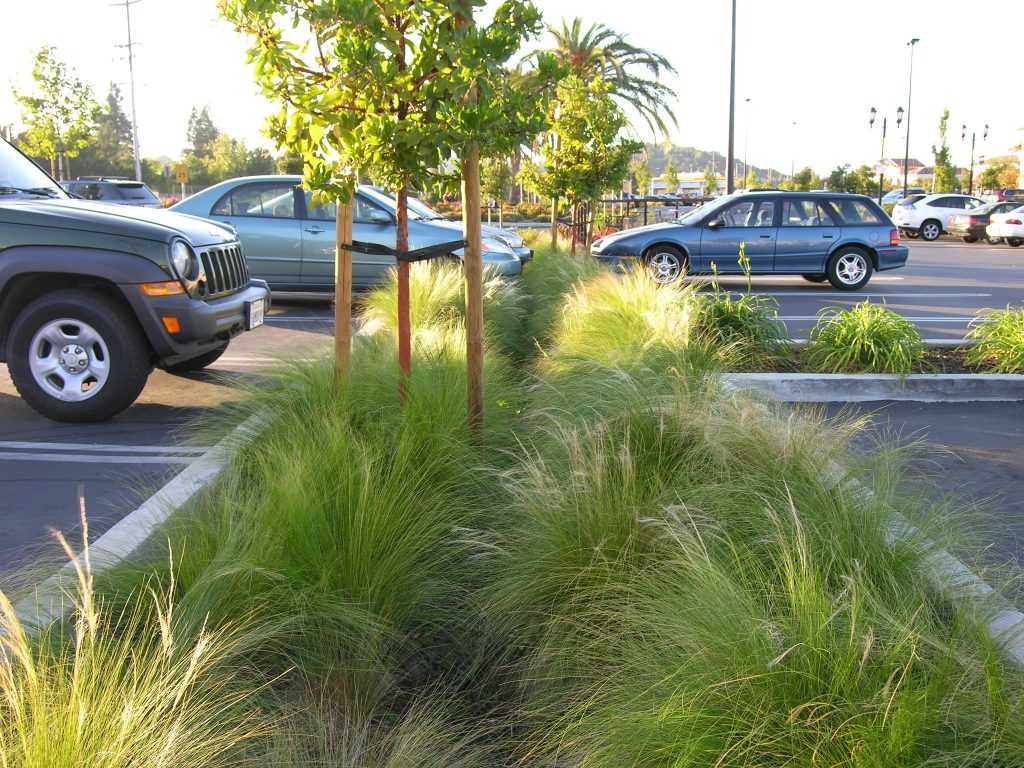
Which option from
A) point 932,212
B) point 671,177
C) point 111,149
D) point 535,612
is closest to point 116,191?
point 535,612

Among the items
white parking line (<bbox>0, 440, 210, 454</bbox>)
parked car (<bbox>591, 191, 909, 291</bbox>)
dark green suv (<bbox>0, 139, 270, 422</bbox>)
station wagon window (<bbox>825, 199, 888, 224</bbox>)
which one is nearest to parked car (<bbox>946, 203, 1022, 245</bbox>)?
station wagon window (<bbox>825, 199, 888, 224</bbox>)

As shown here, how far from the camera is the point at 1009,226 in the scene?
30.6 metres

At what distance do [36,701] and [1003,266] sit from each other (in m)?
24.4

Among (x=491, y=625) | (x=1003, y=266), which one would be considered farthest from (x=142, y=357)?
(x=1003, y=266)

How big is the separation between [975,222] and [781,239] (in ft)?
68.2

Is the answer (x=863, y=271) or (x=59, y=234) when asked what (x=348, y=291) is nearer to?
(x=59, y=234)

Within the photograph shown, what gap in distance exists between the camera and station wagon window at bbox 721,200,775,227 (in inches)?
640

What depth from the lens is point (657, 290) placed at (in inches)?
326

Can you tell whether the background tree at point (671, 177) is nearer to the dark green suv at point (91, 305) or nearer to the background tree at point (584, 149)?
the background tree at point (584, 149)

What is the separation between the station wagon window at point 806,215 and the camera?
16344 mm

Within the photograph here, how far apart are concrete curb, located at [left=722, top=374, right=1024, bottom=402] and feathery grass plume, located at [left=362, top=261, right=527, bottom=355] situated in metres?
2.33

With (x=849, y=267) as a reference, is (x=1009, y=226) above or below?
above

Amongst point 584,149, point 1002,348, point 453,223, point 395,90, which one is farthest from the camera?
point 584,149

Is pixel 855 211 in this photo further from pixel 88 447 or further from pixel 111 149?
pixel 111 149
